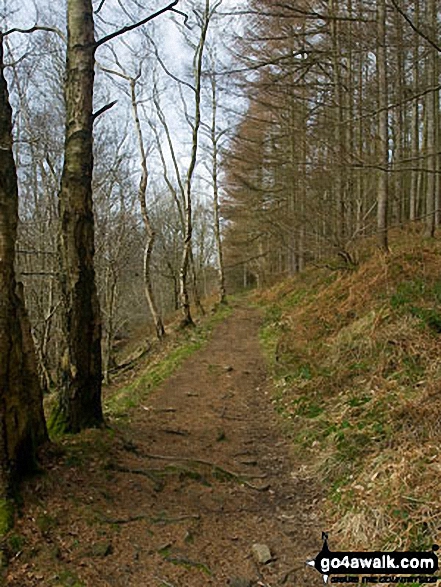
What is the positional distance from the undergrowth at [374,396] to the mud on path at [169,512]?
409 millimetres

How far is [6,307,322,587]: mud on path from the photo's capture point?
3008 millimetres

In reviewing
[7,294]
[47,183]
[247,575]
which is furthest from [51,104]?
[247,575]

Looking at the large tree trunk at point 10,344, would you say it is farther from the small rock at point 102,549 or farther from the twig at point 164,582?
the twig at point 164,582

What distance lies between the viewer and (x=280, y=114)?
14.6 metres

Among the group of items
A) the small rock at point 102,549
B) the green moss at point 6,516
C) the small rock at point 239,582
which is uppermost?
the green moss at point 6,516

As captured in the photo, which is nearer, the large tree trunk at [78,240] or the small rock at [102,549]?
the small rock at [102,549]

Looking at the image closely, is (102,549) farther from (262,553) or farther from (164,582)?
(262,553)

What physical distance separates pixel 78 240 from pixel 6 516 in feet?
9.13

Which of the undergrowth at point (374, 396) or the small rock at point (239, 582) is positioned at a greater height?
the undergrowth at point (374, 396)

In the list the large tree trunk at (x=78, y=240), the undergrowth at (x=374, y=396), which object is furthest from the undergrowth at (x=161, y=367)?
the undergrowth at (x=374, y=396)

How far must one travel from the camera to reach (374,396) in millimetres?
5191

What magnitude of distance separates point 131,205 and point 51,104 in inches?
177

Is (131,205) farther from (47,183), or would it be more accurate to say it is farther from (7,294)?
(7,294)

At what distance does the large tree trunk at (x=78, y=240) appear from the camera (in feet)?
15.9
